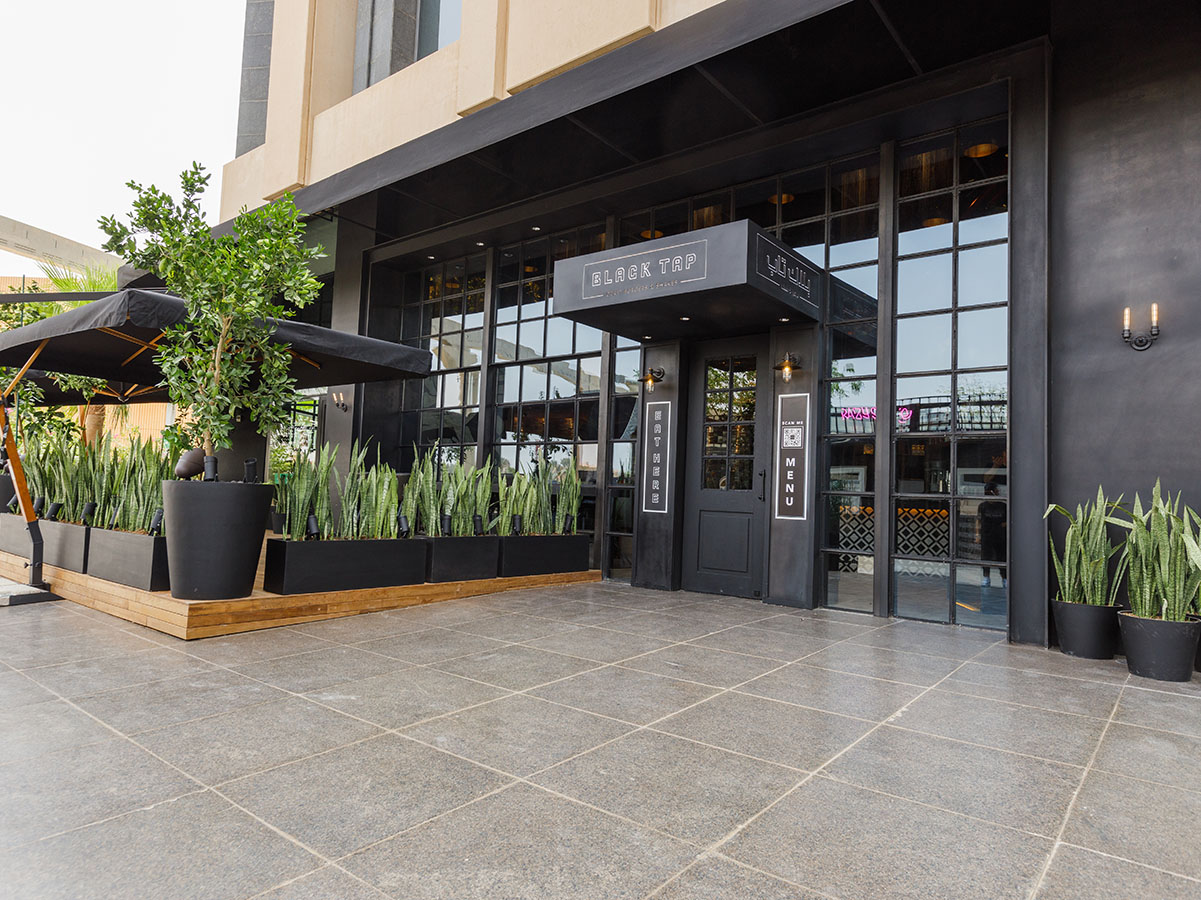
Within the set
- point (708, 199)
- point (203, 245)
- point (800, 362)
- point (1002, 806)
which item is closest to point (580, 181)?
point (708, 199)

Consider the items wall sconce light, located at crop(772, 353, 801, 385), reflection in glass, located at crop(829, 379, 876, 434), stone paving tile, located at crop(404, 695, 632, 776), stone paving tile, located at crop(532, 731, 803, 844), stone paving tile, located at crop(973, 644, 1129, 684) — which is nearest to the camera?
stone paving tile, located at crop(532, 731, 803, 844)

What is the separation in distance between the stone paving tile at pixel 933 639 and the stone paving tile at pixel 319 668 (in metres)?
2.72

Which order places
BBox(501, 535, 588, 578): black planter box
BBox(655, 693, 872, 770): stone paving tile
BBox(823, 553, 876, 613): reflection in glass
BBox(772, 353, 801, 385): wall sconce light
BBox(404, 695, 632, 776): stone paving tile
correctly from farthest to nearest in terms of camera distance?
BBox(501, 535, 588, 578): black planter box < BBox(772, 353, 801, 385): wall sconce light < BBox(823, 553, 876, 613): reflection in glass < BBox(655, 693, 872, 770): stone paving tile < BBox(404, 695, 632, 776): stone paving tile

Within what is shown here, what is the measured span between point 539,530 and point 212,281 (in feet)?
10.9

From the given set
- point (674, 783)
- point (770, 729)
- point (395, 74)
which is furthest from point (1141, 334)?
point (395, 74)

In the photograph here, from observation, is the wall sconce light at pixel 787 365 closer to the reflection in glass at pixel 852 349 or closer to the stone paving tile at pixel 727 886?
the reflection in glass at pixel 852 349

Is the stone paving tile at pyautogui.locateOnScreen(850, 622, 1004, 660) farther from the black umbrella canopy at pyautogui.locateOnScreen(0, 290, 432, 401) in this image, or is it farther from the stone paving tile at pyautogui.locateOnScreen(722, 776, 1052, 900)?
the black umbrella canopy at pyautogui.locateOnScreen(0, 290, 432, 401)

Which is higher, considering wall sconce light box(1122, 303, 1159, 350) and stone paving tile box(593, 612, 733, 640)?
wall sconce light box(1122, 303, 1159, 350)

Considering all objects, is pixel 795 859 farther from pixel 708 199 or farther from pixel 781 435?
pixel 708 199

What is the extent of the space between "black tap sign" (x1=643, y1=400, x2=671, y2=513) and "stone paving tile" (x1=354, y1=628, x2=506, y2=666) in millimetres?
2776

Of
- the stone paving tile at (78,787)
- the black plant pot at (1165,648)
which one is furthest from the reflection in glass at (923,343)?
the stone paving tile at (78,787)

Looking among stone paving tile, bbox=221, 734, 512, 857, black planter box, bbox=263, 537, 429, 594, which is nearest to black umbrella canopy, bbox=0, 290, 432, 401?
black planter box, bbox=263, 537, 429, 594

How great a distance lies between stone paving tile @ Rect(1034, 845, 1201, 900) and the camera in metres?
1.50

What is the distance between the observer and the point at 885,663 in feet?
11.9
